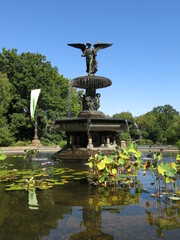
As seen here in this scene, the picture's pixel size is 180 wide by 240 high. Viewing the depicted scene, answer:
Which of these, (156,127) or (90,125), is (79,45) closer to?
(90,125)

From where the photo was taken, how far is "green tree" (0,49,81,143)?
38469 mm

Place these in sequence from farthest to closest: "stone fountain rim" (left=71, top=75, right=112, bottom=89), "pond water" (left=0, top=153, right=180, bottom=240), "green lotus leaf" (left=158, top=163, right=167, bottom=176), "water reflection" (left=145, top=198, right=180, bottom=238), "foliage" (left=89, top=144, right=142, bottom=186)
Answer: "stone fountain rim" (left=71, top=75, right=112, bottom=89) → "foliage" (left=89, top=144, right=142, bottom=186) → "green lotus leaf" (left=158, top=163, right=167, bottom=176) → "water reflection" (left=145, top=198, right=180, bottom=238) → "pond water" (left=0, top=153, right=180, bottom=240)

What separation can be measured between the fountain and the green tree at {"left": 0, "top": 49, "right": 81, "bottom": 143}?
75.0 ft

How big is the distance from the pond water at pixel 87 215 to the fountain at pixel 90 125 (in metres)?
6.88

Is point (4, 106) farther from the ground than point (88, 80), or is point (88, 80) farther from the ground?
point (4, 106)

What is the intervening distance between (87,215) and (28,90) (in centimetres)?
3699

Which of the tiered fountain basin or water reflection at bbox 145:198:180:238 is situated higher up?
the tiered fountain basin

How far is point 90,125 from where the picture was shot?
12781mm

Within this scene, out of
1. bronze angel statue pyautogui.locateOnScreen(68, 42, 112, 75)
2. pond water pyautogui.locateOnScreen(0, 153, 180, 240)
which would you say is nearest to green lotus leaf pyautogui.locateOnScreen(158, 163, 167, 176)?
pond water pyautogui.locateOnScreen(0, 153, 180, 240)

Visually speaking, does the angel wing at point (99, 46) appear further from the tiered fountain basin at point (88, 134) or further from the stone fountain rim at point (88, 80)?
the tiered fountain basin at point (88, 134)

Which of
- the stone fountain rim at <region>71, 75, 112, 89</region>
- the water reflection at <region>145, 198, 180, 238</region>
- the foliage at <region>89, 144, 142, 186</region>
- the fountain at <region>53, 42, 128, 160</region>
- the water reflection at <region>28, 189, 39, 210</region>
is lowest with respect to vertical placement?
the water reflection at <region>28, 189, 39, 210</region>

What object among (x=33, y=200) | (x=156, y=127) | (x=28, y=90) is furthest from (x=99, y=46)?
(x=156, y=127)

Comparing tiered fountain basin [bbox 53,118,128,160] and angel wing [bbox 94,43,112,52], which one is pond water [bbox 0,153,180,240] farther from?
angel wing [bbox 94,43,112,52]

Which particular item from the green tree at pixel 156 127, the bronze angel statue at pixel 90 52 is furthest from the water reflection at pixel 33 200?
the green tree at pixel 156 127
